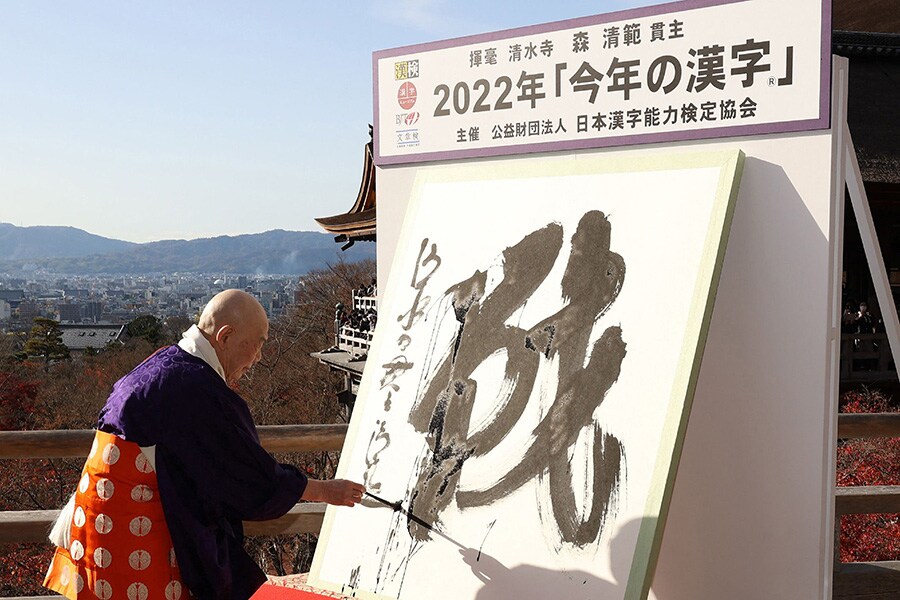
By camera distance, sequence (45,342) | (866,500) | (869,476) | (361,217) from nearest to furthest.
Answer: (866,500)
(869,476)
(361,217)
(45,342)

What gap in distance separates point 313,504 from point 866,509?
2.08m

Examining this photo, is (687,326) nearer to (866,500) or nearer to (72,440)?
(866,500)

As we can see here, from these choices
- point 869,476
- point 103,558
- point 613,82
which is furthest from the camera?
point 869,476

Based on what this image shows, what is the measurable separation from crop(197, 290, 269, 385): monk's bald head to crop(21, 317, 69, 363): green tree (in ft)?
64.3

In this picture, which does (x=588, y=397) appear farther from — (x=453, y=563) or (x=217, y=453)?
(x=217, y=453)

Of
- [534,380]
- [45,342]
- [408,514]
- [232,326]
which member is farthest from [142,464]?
[45,342]

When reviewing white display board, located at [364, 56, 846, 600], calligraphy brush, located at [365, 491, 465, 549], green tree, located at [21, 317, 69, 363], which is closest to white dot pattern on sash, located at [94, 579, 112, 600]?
calligraphy brush, located at [365, 491, 465, 549]

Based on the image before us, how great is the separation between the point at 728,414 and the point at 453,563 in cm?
91

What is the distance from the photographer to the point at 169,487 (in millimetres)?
2232

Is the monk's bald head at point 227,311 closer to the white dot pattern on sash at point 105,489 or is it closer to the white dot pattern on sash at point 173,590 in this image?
the white dot pattern on sash at point 105,489

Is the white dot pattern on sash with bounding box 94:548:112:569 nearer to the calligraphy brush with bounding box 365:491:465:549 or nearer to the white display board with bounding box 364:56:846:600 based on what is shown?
the calligraphy brush with bounding box 365:491:465:549

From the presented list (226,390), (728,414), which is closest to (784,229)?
(728,414)

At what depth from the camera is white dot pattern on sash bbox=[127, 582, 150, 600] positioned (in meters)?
2.24

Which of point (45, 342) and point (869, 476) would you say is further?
point (45, 342)
